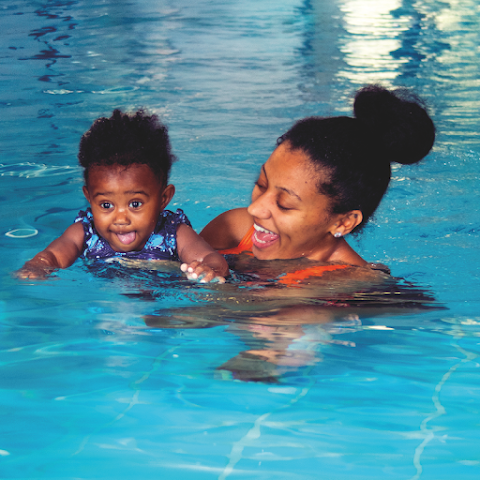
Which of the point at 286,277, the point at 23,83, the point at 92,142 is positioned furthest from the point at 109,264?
the point at 23,83

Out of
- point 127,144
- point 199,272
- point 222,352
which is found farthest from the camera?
point 127,144

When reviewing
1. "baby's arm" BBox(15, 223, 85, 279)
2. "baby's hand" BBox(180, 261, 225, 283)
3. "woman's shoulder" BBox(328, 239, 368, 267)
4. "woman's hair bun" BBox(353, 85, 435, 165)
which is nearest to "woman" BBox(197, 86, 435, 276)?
"woman's hair bun" BBox(353, 85, 435, 165)

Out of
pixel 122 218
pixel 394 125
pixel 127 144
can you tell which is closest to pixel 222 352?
pixel 122 218

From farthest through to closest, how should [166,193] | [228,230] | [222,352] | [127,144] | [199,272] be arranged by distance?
[228,230] < [166,193] < [127,144] < [199,272] < [222,352]

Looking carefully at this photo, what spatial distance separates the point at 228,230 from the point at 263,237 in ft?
1.64

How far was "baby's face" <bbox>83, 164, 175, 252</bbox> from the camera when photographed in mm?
2865

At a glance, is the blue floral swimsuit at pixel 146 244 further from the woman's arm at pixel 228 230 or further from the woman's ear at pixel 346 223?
the woman's ear at pixel 346 223

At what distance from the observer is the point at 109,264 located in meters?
3.14

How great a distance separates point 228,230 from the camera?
3.49m

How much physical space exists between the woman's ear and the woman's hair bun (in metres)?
0.30

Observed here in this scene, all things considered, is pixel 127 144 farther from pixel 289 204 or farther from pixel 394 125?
pixel 394 125

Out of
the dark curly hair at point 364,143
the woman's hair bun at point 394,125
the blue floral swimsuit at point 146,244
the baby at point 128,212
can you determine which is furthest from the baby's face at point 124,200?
the woman's hair bun at point 394,125

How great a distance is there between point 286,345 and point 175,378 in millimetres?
449

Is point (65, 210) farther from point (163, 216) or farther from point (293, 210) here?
point (293, 210)
